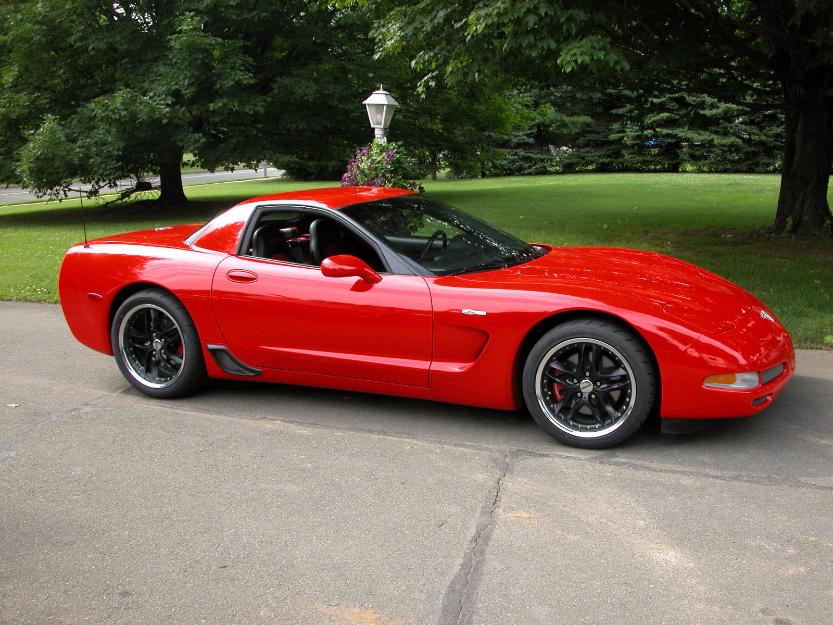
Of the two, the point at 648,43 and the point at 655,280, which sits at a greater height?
the point at 648,43

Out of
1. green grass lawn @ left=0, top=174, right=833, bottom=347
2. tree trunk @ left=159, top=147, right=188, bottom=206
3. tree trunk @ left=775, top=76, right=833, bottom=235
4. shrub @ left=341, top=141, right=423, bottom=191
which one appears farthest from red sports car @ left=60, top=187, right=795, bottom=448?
tree trunk @ left=159, top=147, right=188, bottom=206

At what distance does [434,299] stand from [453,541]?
1.54 metres

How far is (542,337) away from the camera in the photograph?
4297mm

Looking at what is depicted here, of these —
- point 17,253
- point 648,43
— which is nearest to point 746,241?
point 648,43

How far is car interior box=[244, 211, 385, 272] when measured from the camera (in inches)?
199

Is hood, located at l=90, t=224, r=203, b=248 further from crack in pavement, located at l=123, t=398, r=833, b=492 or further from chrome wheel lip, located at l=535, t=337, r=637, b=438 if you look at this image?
chrome wheel lip, located at l=535, t=337, r=637, b=438

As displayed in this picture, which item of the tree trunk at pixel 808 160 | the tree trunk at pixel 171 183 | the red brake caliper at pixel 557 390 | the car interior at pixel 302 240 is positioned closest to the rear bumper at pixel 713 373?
the red brake caliper at pixel 557 390

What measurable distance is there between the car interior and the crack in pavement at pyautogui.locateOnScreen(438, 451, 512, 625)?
1.87 metres

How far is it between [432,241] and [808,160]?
930cm

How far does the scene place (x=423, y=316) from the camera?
4.50 metres

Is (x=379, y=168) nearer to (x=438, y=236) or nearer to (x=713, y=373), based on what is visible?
(x=438, y=236)

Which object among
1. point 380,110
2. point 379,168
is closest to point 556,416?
point 379,168

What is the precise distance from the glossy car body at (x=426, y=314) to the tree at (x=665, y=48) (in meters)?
3.28

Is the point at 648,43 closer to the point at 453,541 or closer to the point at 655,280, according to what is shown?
the point at 655,280
